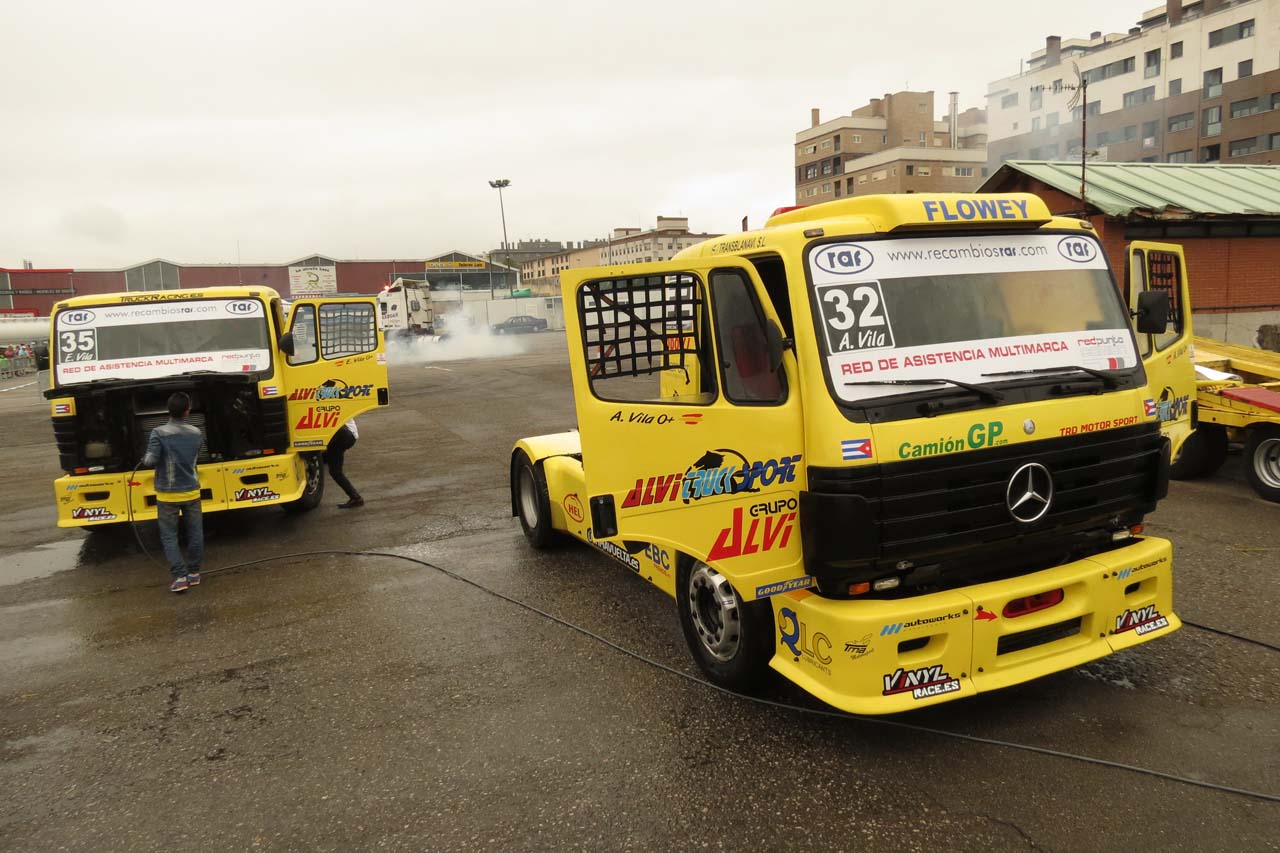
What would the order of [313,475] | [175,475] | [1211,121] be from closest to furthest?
[175,475] < [313,475] < [1211,121]

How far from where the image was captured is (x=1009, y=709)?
427 centimetres

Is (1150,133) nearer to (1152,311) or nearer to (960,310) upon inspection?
(1152,311)

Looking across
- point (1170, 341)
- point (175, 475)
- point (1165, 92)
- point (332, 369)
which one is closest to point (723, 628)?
point (175, 475)

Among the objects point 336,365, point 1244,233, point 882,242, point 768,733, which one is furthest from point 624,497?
point 1244,233

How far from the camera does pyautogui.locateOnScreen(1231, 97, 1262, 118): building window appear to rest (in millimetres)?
54000

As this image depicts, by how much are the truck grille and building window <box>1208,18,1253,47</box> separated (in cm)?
6652

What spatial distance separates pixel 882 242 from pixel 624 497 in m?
1.89

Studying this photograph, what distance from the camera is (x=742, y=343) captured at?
418 centimetres

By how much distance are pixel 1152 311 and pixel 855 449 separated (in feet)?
8.67

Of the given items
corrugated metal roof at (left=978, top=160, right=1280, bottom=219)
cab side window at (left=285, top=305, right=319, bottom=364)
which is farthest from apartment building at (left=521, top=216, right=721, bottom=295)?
cab side window at (left=285, top=305, right=319, bottom=364)

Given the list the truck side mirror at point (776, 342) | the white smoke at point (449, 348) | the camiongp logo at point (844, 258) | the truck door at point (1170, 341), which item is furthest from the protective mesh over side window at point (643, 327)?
the white smoke at point (449, 348)

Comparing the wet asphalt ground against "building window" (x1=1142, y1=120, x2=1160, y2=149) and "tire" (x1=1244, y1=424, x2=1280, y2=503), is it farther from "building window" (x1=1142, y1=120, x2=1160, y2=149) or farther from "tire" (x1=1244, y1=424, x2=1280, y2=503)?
"building window" (x1=1142, y1=120, x2=1160, y2=149)

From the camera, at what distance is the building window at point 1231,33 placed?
176 feet

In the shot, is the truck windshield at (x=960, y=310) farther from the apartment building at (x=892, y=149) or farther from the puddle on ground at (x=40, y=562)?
the apartment building at (x=892, y=149)
